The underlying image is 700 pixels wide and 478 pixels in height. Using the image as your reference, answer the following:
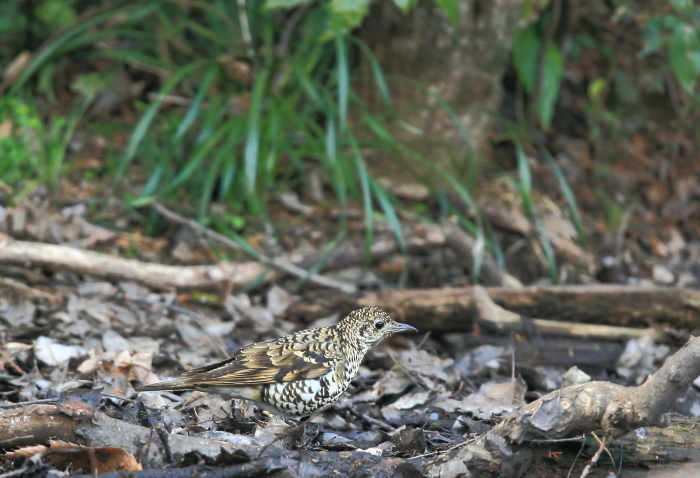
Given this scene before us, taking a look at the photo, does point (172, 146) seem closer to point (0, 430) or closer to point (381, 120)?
point (381, 120)

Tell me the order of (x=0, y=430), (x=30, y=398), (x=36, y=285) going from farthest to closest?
(x=36, y=285)
(x=30, y=398)
(x=0, y=430)

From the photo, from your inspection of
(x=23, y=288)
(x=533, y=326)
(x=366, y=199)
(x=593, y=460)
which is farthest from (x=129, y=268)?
(x=593, y=460)

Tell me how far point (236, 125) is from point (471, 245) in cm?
211

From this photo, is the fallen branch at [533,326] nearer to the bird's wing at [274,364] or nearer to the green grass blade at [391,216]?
the green grass blade at [391,216]

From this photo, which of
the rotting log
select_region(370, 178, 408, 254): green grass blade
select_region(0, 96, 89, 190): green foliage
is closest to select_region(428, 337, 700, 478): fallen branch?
the rotting log

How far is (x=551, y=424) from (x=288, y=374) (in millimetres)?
1376

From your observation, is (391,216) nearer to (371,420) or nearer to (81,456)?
(371,420)

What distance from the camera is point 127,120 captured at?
758 cm

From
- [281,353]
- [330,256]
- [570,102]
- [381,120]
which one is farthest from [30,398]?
[570,102]

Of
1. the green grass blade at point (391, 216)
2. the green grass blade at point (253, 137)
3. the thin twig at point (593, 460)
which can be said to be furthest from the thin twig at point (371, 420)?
the green grass blade at point (253, 137)

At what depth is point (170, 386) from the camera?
11.7 feet

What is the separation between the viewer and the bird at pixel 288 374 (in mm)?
3793

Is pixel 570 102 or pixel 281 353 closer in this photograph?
pixel 281 353

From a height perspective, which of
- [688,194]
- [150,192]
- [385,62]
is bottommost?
[688,194]
